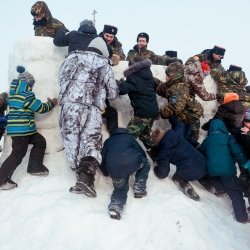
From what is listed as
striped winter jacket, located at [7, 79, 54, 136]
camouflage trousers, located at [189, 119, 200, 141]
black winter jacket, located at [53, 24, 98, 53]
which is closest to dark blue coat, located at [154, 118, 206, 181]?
camouflage trousers, located at [189, 119, 200, 141]

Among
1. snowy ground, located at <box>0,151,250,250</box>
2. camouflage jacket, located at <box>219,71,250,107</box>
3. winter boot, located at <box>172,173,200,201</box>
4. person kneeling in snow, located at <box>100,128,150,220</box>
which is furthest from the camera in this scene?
camouflage jacket, located at <box>219,71,250,107</box>

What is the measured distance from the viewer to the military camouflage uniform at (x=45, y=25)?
18.2 ft

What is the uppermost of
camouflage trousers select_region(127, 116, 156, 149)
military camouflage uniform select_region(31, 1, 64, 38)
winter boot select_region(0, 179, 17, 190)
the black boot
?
military camouflage uniform select_region(31, 1, 64, 38)

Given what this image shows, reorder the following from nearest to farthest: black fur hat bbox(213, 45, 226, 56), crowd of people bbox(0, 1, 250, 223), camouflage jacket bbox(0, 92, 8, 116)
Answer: crowd of people bbox(0, 1, 250, 223)
camouflage jacket bbox(0, 92, 8, 116)
black fur hat bbox(213, 45, 226, 56)

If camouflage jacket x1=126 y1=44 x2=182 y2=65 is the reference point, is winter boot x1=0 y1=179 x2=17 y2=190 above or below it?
below

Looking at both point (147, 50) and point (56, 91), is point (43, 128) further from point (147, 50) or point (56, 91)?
point (147, 50)

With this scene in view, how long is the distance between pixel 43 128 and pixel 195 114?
9.24ft

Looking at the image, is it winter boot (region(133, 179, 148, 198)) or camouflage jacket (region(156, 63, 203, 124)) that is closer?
winter boot (region(133, 179, 148, 198))

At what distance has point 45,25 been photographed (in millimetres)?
5781

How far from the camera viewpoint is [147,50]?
6.68 m

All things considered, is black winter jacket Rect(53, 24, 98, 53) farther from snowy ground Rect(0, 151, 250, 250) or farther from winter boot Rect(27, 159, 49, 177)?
snowy ground Rect(0, 151, 250, 250)

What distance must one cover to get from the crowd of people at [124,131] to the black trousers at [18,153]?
14 millimetres

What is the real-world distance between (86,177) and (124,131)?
89 cm

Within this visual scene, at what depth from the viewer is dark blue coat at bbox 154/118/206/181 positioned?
12.4 ft
